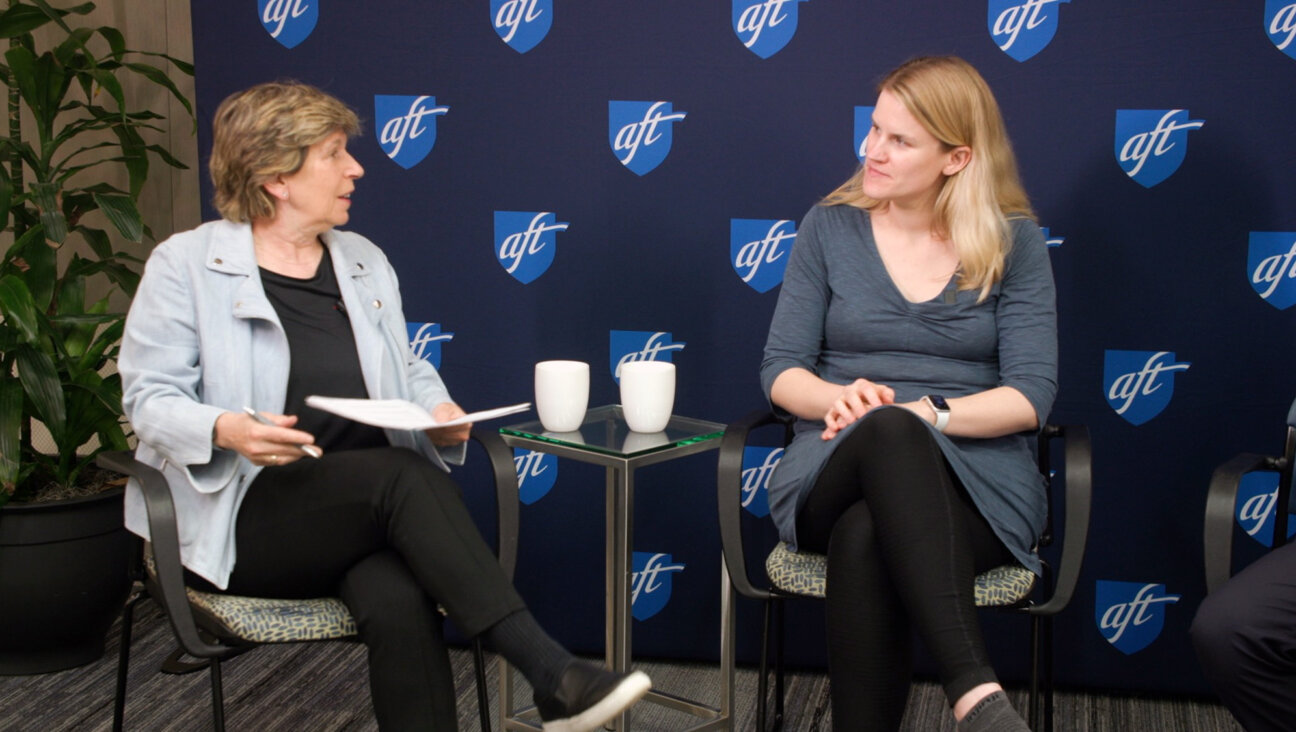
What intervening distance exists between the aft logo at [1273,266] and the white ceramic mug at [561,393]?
1.41 m

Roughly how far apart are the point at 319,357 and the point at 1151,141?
67.7 inches

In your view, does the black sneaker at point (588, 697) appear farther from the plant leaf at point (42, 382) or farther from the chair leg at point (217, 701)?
the plant leaf at point (42, 382)

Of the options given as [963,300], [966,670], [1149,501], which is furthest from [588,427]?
[1149,501]

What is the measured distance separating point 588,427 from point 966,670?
0.88m

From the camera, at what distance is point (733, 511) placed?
208 centimetres

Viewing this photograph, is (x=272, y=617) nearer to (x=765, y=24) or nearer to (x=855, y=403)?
(x=855, y=403)

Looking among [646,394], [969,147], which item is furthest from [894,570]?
[969,147]

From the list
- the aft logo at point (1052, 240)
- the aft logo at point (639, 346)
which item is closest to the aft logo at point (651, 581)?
the aft logo at point (639, 346)

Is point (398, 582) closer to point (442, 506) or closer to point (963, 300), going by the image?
point (442, 506)

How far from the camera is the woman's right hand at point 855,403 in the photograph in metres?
2.03

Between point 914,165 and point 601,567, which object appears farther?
point 601,567

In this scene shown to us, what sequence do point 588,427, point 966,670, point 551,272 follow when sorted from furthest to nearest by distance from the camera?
1. point 551,272
2. point 588,427
3. point 966,670

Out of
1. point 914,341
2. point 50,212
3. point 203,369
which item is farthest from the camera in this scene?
point 50,212

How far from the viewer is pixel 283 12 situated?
2787mm
